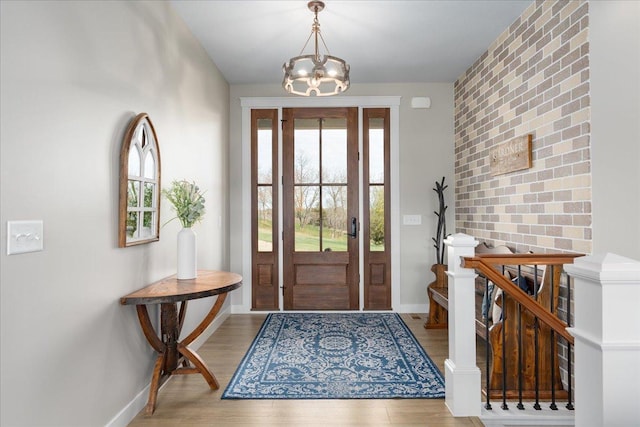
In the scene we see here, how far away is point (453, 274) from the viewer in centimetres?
226

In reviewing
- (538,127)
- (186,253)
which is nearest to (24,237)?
(186,253)

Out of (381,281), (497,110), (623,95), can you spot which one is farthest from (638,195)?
(381,281)

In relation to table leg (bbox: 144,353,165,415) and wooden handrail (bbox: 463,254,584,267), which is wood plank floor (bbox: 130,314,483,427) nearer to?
table leg (bbox: 144,353,165,415)

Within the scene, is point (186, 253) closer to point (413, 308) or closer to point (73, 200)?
point (73, 200)

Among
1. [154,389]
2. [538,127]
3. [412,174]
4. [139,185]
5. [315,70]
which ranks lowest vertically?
[154,389]

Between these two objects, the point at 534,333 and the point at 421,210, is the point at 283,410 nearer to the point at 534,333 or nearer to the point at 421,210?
the point at 534,333

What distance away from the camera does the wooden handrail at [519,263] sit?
2.16 metres

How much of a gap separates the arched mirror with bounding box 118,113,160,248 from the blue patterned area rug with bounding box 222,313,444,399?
1.13 meters

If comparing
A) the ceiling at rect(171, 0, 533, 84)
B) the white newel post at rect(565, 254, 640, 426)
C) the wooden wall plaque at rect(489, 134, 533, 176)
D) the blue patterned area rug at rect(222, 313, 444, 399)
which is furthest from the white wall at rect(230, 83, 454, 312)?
the white newel post at rect(565, 254, 640, 426)

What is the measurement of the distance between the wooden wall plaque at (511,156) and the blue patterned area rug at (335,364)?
1.64m

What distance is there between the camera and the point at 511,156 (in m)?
3.16

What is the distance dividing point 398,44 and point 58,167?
116 inches

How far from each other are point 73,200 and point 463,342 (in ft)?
6.88

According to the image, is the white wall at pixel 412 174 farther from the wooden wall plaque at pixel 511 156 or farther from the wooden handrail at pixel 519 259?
the wooden handrail at pixel 519 259
